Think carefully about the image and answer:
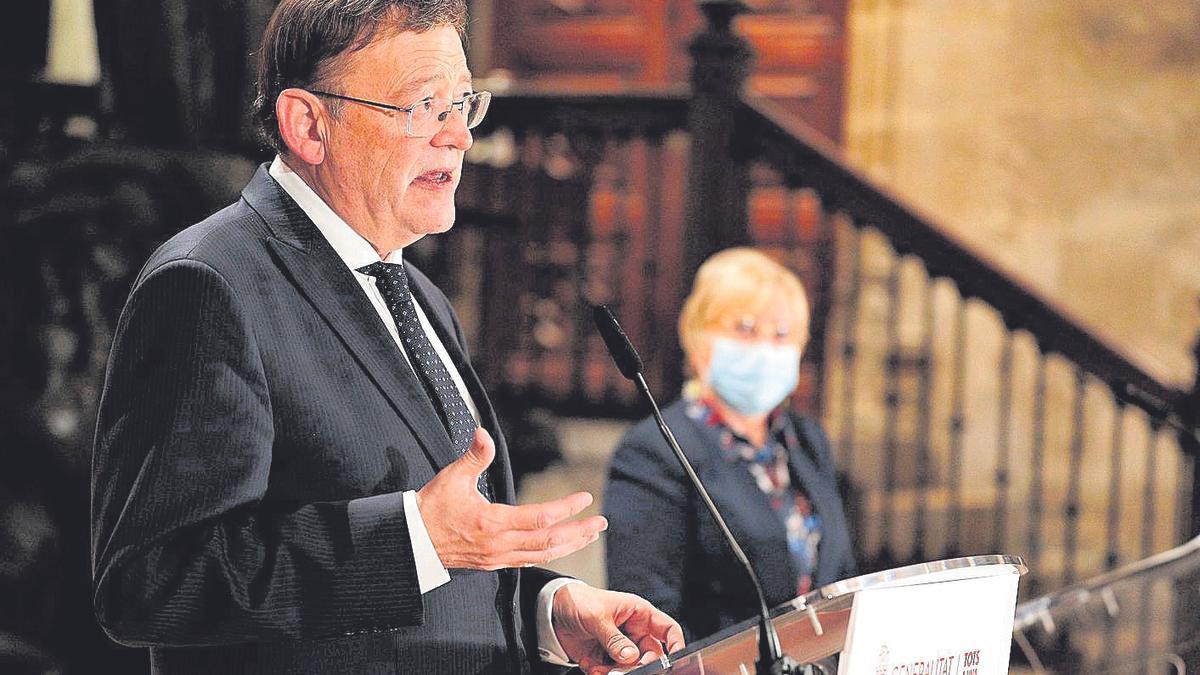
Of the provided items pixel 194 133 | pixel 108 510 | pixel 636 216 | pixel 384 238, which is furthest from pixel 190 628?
pixel 636 216

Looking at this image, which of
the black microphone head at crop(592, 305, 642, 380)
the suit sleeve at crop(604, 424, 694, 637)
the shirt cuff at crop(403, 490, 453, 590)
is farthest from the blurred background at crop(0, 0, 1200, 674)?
the shirt cuff at crop(403, 490, 453, 590)

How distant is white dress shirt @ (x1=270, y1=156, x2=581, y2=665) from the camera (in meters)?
1.37

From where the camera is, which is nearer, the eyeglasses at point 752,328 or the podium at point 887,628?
the podium at point 887,628

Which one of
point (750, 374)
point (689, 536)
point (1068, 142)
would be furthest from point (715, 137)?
point (1068, 142)

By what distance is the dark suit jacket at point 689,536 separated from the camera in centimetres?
259

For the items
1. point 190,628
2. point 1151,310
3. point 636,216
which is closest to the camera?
point 190,628

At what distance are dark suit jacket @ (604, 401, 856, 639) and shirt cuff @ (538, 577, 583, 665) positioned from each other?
837mm

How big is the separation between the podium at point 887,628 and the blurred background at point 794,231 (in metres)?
1.15

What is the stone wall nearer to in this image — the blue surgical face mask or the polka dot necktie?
the blue surgical face mask

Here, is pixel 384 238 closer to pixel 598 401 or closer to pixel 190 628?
pixel 190 628

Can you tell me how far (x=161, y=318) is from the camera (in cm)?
137

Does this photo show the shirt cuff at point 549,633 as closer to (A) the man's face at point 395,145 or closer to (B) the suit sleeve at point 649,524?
(A) the man's face at point 395,145

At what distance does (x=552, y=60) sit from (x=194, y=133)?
324 cm

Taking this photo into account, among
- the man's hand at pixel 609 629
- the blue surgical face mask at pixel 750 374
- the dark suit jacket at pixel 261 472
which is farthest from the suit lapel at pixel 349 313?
the blue surgical face mask at pixel 750 374
